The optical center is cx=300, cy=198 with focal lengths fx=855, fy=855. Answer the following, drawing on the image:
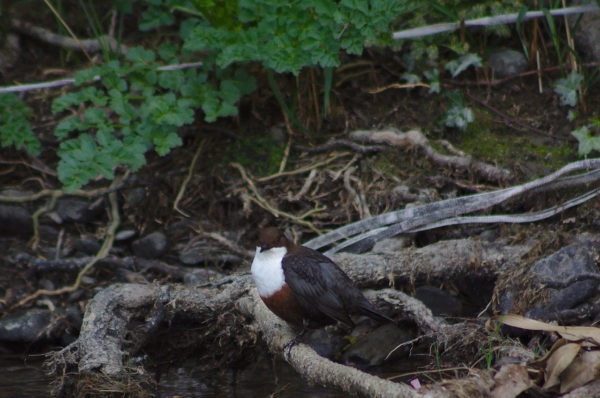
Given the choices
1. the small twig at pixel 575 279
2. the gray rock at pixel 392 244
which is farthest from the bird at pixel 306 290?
the small twig at pixel 575 279

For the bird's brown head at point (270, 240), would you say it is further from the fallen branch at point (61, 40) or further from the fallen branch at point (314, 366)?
the fallen branch at point (61, 40)

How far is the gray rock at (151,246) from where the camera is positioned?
18.7 feet

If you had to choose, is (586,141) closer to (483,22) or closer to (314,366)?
(483,22)

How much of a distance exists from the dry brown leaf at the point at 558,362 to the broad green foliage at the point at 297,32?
2361 mm

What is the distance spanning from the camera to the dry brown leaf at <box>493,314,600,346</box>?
11.7 ft

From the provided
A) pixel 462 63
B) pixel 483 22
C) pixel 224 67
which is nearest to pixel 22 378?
pixel 224 67

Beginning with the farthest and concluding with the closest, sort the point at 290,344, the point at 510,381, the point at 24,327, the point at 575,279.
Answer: the point at 24,327 → the point at 575,279 → the point at 290,344 → the point at 510,381

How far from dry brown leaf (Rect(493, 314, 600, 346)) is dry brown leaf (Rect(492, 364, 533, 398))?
347 mm

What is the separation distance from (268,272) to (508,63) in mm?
2807

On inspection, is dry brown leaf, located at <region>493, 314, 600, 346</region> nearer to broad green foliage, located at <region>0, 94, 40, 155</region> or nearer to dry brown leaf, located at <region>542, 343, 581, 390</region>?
dry brown leaf, located at <region>542, 343, 581, 390</region>

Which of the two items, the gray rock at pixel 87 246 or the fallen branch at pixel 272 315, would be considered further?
the gray rock at pixel 87 246

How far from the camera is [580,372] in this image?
131 inches

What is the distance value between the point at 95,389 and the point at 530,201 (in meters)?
2.82

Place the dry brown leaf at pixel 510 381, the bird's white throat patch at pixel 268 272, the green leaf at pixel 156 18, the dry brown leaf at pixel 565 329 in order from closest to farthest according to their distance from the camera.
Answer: the dry brown leaf at pixel 510 381 < the dry brown leaf at pixel 565 329 < the bird's white throat patch at pixel 268 272 < the green leaf at pixel 156 18
